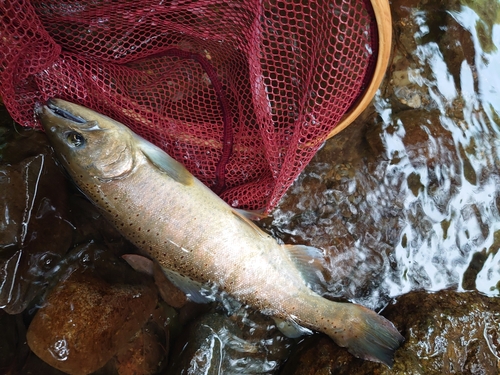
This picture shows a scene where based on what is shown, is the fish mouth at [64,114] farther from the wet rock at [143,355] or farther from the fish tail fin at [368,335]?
the fish tail fin at [368,335]

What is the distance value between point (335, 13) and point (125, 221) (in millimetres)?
1827

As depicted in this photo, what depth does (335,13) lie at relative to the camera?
7.75 feet

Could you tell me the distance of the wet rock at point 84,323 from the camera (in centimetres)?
288

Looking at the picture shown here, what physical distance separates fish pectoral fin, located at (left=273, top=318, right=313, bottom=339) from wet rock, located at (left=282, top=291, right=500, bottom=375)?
0.13 m

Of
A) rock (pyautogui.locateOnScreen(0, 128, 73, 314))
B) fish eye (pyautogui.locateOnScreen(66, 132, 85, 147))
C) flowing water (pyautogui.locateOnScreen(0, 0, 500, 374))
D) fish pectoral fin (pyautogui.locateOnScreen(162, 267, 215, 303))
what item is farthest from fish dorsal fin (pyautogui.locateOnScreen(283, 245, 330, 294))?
rock (pyautogui.locateOnScreen(0, 128, 73, 314))

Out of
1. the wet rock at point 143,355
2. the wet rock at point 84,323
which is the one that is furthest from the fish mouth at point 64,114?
the wet rock at point 143,355

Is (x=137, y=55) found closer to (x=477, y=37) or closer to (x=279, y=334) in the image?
(x=279, y=334)

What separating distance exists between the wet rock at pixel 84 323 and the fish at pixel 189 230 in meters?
0.64

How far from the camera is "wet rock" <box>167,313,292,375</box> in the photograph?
3.16 meters

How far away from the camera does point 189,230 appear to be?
2611mm

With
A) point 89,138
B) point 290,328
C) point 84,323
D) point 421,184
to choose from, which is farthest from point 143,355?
point 421,184

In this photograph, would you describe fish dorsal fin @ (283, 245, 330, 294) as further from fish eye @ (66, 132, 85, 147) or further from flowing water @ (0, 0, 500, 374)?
fish eye @ (66, 132, 85, 147)

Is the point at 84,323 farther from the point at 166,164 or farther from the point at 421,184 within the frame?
the point at 421,184

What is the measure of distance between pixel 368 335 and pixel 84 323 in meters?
2.01
